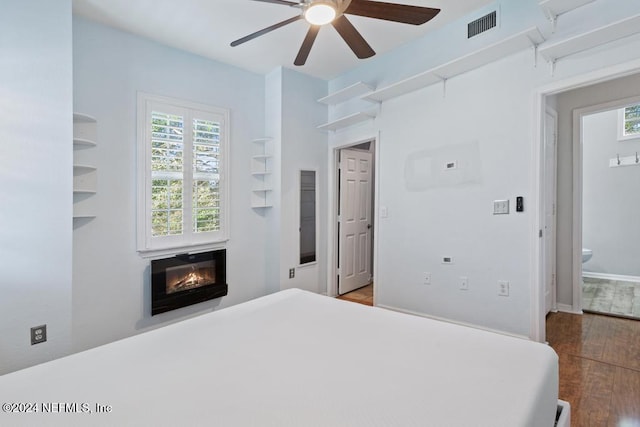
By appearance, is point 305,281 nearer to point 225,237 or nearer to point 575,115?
point 225,237

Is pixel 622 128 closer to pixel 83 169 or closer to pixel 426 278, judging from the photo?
pixel 426 278

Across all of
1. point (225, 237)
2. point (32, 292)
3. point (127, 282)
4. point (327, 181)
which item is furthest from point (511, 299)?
point (32, 292)

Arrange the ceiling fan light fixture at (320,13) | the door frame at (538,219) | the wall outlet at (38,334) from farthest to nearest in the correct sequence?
the door frame at (538,219), the wall outlet at (38,334), the ceiling fan light fixture at (320,13)

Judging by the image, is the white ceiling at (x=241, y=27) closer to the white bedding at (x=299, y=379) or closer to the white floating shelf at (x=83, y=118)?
the white floating shelf at (x=83, y=118)

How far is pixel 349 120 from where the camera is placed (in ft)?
12.4

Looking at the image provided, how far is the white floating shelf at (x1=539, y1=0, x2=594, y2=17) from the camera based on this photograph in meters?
2.17

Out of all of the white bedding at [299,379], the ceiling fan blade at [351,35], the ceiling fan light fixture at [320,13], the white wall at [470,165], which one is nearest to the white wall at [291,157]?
the white wall at [470,165]

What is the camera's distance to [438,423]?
899 mm

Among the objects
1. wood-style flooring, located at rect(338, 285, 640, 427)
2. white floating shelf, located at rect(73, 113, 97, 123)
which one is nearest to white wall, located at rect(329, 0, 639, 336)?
wood-style flooring, located at rect(338, 285, 640, 427)

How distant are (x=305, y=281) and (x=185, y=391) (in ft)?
9.82

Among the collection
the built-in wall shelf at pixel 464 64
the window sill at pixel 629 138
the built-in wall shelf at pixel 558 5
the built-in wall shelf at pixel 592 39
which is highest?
the built-in wall shelf at pixel 558 5

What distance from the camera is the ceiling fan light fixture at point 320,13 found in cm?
169

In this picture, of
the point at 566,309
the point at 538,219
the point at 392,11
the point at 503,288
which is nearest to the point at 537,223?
the point at 538,219

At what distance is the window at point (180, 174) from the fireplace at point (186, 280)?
132mm
